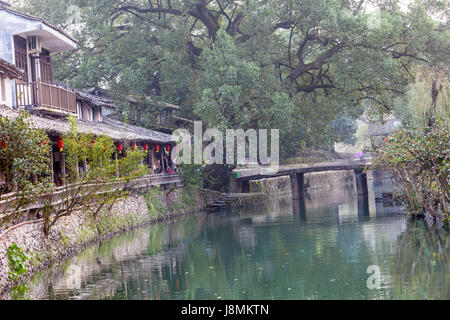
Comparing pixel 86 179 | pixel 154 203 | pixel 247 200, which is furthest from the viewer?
pixel 247 200

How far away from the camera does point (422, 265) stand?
18047 mm

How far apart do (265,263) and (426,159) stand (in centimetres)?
688

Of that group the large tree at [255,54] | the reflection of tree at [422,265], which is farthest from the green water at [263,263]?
the large tree at [255,54]

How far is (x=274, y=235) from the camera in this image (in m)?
27.1

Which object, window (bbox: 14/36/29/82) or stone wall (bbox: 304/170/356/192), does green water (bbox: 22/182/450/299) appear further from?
stone wall (bbox: 304/170/356/192)

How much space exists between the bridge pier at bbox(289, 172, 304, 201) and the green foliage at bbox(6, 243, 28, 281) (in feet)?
105

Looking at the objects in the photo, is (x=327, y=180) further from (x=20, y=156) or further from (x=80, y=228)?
(x=20, y=156)

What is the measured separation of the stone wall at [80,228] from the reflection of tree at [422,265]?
33.2ft

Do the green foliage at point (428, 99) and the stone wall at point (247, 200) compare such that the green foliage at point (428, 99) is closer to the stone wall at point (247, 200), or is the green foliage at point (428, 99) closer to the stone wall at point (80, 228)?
the stone wall at point (80, 228)

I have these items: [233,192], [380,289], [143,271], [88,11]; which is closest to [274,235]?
[143,271]

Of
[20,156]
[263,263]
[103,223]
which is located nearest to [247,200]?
[103,223]

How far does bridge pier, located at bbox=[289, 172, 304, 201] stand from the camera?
48031mm

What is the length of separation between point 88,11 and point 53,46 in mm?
10789
